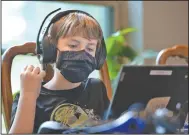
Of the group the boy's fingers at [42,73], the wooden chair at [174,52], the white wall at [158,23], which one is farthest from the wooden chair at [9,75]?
the white wall at [158,23]

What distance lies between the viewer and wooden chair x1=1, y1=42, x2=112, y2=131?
761 mm

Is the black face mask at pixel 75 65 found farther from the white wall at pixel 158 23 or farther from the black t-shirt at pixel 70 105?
the white wall at pixel 158 23

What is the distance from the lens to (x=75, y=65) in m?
0.74

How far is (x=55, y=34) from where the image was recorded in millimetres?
739

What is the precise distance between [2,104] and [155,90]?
1.07ft

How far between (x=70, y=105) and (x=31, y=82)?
9cm

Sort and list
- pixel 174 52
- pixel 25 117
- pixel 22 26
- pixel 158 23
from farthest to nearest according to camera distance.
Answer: pixel 158 23
pixel 174 52
pixel 22 26
pixel 25 117

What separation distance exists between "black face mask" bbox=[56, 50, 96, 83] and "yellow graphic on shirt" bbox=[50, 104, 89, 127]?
6 cm

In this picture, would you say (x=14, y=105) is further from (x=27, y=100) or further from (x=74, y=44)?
(x=74, y=44)

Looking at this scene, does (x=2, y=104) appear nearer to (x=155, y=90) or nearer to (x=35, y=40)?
(x=35, y=40)

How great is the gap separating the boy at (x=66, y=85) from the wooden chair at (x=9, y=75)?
26mm

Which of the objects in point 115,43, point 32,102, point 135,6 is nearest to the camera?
point 32,102

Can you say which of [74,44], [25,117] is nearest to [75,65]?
[74,44]

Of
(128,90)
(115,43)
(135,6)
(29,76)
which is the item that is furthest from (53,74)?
(135,6)
